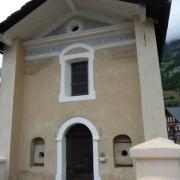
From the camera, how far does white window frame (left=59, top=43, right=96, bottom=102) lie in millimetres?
9398

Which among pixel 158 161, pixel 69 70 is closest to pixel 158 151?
pixel 158 161

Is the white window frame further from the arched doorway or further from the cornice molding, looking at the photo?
the arched doorway

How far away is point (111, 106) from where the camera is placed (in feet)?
29.2

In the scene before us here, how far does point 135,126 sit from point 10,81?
5.19 meters

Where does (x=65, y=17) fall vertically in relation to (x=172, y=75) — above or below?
below

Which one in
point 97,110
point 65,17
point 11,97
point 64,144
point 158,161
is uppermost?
point 65,17

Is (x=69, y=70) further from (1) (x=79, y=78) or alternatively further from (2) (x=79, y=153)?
(2) (x=79, y=153)

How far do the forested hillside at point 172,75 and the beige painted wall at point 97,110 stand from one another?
80.9 meters

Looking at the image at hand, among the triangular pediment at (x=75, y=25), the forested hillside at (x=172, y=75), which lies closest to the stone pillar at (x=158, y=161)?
the triangular pediment at (x=75, y=25)

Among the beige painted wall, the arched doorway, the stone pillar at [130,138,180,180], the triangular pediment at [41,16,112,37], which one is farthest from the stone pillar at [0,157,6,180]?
the stone pillar at [130,138,180,180]

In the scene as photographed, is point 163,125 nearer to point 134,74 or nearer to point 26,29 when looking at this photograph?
point 134,74

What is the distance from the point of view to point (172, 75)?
9906 cm

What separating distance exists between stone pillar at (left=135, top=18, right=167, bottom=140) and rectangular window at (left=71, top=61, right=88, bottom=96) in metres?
2.45

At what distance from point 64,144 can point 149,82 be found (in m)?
3.81
